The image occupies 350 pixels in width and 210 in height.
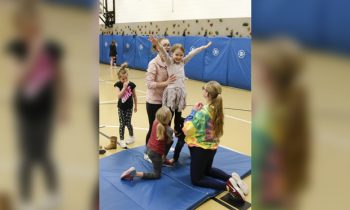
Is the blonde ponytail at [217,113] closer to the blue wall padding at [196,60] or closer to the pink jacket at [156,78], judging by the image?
the pink jacket at [156,78]

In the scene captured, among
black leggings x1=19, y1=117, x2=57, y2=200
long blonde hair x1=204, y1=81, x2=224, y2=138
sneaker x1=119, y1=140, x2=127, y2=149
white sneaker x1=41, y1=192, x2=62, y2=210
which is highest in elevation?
black leggings x1=19, y1=117, x2=57, y2=200

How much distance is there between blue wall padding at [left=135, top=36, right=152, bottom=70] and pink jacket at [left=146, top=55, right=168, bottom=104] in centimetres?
911

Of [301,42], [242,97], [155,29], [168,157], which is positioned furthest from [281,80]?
[155,29]

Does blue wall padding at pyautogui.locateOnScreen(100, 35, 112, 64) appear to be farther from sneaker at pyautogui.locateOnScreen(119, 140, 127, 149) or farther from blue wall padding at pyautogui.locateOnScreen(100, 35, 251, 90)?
sneaker at pyautogui.locateOnScreen(119, 140, 127, 149)

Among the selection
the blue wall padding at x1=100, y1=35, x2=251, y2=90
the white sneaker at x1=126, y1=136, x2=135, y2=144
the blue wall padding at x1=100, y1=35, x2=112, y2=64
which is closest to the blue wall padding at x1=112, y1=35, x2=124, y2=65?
the blue wall padding at x1=100, y1=35, x2=112, y2=64

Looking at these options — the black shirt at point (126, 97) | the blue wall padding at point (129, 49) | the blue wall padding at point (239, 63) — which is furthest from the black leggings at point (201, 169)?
the blue wall padding at point (129, 49)

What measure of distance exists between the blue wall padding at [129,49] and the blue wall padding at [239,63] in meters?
5.65

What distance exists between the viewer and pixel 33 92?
469 millimetres

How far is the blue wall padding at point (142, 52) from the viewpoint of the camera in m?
13.0

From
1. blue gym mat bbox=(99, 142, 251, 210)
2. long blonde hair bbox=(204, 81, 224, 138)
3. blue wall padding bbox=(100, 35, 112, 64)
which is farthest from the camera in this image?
blue wall padding bbox=(100, 35, 112, 64)

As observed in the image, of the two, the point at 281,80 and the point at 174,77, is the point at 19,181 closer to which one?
the point at 281,80

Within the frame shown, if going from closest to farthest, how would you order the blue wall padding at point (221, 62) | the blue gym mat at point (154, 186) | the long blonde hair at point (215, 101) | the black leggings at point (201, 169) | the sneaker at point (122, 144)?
the blue gym mat at point (154, 186) < the long blonde hair at point (215, 101) < the black leggings at point (201, 169) < the sneaker at point (122, 144) < the blue wall padding at point (221, 62)

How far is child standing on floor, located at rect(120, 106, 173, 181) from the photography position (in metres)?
3.41

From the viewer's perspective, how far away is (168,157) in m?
4.19
